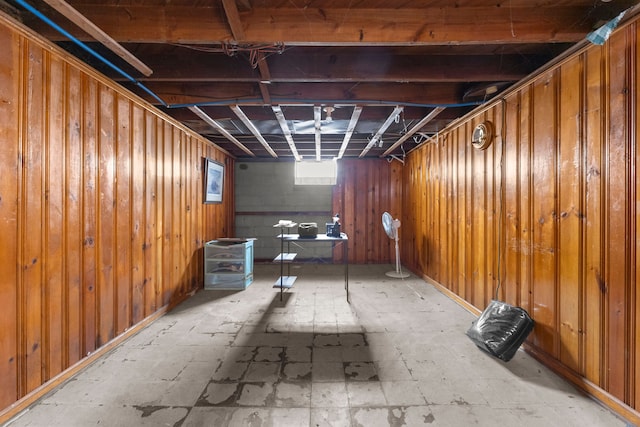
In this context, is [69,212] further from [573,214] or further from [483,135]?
[483,135]

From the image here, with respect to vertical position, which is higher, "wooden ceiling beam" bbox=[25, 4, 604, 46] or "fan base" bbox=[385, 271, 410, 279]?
"wooden ceiling beam" bbox=[25, 4, 604, 46]

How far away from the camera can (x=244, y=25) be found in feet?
5.97

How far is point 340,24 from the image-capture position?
1.83 m

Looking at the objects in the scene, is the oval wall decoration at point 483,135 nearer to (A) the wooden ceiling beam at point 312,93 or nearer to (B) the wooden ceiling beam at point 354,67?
(A) the wooden ceiling beam at point 312,93

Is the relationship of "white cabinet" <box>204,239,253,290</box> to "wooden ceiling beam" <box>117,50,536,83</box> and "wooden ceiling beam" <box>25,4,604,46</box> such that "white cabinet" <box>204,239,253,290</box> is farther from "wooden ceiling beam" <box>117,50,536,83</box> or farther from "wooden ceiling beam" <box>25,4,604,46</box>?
"wooden ceiling beam" <box>25,4,604,46</box>

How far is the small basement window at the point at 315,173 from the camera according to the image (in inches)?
240

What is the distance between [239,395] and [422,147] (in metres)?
Result: 4.61

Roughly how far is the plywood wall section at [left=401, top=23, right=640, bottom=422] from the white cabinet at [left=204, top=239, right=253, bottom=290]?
337 cm

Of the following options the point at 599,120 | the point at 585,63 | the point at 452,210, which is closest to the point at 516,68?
the point at 585,63

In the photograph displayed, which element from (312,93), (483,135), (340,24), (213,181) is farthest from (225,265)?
(483,135)

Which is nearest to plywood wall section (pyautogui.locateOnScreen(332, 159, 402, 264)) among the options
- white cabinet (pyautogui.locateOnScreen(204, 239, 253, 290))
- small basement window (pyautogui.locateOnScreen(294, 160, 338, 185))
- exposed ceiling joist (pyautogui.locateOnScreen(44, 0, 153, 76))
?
small basement window (pyautogui.locateOnScreen(294, 160, 338, 185))

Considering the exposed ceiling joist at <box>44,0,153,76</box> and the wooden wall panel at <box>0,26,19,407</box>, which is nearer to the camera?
the exposed ceiling joist at <box>44,0,153,76</box>

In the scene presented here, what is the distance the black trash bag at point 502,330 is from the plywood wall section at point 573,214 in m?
0.14

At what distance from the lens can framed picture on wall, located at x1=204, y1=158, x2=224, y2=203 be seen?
439 centimetres
